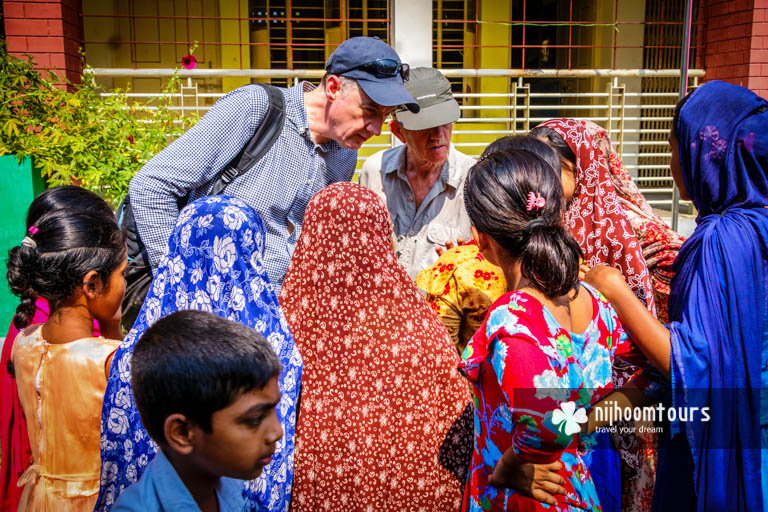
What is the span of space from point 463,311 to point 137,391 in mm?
1230

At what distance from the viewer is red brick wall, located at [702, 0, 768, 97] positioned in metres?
7.69

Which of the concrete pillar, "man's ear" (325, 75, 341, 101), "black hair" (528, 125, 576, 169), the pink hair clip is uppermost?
the concrete pillar

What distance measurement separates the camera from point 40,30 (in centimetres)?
656

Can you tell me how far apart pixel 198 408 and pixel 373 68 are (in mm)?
1816

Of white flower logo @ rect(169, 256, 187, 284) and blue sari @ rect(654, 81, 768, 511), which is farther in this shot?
white flower logo @ rect(169, 256, 187, 284)

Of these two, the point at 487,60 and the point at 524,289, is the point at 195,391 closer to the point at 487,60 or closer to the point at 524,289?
the point at 524,289

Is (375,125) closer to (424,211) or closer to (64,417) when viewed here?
(424,211)

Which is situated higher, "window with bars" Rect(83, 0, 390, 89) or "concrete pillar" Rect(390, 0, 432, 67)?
"window with bars" Rect(83, 0, 390, 89)

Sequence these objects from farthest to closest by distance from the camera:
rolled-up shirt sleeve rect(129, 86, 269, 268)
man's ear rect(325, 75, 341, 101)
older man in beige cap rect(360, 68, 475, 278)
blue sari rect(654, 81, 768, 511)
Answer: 1. older man in beige cap rect(360, 68, 475, 278)
2. man's ear rect(325, 75, 341, 101)
3. rolled-up shirt sleeve rect(129, 86, 269, 268)
4. blue sari rect(654, 81, 768, 511)

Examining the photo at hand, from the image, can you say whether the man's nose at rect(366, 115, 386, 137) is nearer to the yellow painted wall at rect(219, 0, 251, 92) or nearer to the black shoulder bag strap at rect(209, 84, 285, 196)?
the black shoulder bag strap at rect(209, 84, 285, 196)

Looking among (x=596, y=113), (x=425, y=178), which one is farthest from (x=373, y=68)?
(x=596, y=113)

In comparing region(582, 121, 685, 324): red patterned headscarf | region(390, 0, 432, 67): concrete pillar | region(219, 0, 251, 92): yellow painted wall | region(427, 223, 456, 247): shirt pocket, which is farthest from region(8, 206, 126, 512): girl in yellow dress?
region(219, 0, 251, 92): yellow painted wall

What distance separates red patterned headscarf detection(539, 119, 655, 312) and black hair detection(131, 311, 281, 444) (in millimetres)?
1470

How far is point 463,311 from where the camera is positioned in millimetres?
2307
